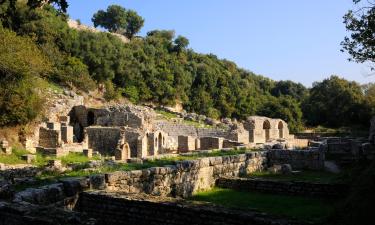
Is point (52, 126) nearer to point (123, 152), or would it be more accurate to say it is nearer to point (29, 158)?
point (123, 152)

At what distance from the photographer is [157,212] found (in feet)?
27.0

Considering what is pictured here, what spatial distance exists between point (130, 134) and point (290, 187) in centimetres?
1958

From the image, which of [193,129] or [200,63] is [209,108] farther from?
[193,129]

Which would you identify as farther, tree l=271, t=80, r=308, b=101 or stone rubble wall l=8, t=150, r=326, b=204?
tree l=271, t=80, r=308, b=101

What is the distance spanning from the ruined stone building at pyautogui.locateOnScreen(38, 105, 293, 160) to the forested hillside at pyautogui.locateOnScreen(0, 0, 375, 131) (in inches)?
103

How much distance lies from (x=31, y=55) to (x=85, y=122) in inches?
385

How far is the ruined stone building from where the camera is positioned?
28359 mm

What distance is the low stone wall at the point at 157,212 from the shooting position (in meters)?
7.50

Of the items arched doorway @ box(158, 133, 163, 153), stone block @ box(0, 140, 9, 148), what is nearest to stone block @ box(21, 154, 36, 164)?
stone block @ box(0, 140, 9, 148)

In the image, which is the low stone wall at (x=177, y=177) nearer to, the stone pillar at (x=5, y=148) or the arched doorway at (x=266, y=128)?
the stone pillar at (x=5, y=148)

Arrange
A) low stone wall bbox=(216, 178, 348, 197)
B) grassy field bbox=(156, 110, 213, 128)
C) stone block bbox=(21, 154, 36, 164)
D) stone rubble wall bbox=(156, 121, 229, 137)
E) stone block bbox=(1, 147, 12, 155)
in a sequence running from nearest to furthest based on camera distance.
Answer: low stone wall bbox=(216, 178, 348, 197) < stone block bbox=(21, 154, 36, 164) < stone block bbox=(1, 147, 12, 155) < stone rubble wall bbox=(156, 121, 229, 137) < grassy field bbox=(156, 110, 213, 128)

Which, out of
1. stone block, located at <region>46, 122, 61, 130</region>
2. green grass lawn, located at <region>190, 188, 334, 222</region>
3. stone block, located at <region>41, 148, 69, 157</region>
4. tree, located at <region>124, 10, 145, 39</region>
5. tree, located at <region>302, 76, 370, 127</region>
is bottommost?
green grass lawn, located at <region>190, 188, 334, 222</region>

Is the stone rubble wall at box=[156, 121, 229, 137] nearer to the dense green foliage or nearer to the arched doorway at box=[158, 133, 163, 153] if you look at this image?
the arched doorway at box=[158, 133, 163, 153]

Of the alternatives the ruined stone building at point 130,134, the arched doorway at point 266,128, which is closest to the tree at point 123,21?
the ruined stone building at point 130,134
